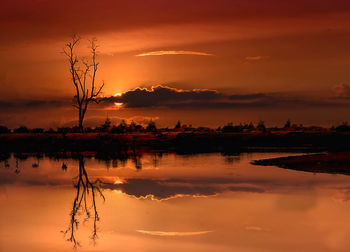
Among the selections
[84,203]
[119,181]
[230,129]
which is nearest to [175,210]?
[84,203]

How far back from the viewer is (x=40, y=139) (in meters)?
61.3

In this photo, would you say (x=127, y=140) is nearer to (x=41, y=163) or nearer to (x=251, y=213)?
(x=41, y=163)

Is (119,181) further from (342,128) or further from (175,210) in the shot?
A: (342,128)

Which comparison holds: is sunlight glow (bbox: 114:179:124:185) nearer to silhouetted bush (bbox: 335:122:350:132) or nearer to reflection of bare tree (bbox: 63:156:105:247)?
reflection of bare tree (bbox: 63:156:105:247)

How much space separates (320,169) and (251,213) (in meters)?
14.4

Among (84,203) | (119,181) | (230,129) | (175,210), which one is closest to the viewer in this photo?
(175,210)

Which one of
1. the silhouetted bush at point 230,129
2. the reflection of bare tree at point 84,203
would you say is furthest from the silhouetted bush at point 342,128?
the reflection of bare tree at point 84,203

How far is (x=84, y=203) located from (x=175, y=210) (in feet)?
14.3

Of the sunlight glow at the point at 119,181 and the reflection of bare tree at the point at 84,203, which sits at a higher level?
the sunlight glow at the point at 119,181

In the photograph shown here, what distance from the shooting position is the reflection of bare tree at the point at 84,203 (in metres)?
16.0

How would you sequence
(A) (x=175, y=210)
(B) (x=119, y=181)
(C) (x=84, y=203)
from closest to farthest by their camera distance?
(A) (x=175, y=210), (C) (x=84, y=203), (B) (x=119, y=181)

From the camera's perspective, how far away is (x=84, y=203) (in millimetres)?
21578

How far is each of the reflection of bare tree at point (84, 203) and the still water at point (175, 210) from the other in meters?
0.04

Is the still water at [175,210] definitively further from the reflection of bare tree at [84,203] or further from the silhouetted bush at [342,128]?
the silhouetted bush at [342,128]
